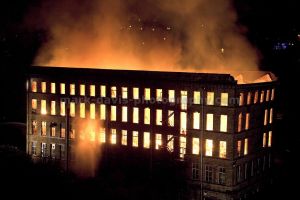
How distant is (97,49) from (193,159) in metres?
25.6

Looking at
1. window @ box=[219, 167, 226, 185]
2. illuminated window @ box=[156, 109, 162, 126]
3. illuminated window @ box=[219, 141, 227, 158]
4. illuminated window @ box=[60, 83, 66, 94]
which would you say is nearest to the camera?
illuminated window @ box=[219, 141, 227, 158]

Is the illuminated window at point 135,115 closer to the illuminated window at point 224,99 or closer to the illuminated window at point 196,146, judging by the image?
the illuminated window at point 196,146

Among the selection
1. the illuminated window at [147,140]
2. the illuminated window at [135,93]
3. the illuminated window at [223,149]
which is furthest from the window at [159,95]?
the illuminated window at [223,149]

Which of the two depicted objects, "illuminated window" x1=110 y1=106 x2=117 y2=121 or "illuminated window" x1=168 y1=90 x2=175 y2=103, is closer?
"illuminated window" x1=168 y1=90 x2=175 y2=103

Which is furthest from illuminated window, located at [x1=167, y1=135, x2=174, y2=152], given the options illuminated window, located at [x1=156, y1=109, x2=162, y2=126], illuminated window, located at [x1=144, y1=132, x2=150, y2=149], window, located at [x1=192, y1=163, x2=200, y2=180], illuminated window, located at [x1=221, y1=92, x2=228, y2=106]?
illuminated window, located at [x1=221, y1=92, x2=228, y2=106]

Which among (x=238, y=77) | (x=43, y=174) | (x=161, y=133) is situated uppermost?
(x=238, y=77)

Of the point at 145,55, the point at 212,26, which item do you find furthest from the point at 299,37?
the point at 145,55

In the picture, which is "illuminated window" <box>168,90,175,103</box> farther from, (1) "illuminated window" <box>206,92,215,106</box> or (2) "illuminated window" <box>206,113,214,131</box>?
(2) "illuminated window" <box>206,113,214,131</box>

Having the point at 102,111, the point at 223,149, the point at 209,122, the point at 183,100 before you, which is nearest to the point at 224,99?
the point at 209,122

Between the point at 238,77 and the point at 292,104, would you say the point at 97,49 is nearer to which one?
the point at 238,77

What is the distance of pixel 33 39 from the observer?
3445 inches

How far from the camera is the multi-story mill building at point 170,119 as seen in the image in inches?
1732

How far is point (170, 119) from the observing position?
46500mm

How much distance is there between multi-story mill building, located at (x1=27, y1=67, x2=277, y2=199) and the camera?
44000 millimetres
